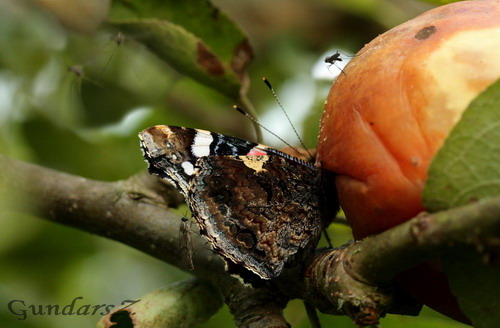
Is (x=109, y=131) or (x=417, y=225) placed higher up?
(x=109, y=131)

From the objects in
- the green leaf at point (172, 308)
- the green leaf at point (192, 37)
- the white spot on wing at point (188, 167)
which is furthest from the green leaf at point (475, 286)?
the green leaf at point (192, 37)

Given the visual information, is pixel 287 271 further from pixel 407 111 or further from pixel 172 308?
pixel 407 111

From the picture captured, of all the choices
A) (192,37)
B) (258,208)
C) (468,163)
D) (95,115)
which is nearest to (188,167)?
(258,208)

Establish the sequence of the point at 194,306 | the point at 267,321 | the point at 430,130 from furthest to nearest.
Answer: the point at 194,306
the point at 267,321
the point at 430,130

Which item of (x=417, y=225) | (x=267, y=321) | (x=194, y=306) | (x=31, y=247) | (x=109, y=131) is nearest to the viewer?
(x=417, y=225)

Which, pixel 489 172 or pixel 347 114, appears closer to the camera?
pixel 489 172

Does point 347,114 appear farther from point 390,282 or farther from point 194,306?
point 194,306

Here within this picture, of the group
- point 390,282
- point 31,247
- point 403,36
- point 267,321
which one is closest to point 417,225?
point 390,282

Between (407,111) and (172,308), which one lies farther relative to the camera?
(172,308)
